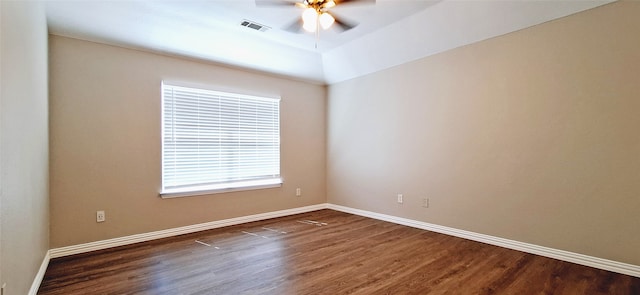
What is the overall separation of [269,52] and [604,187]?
400cm

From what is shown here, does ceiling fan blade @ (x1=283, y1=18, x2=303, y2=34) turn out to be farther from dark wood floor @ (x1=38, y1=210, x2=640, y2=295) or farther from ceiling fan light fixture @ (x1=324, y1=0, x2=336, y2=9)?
dark wood floor @ (x1=38, y1=210, x2=640, y2=295)

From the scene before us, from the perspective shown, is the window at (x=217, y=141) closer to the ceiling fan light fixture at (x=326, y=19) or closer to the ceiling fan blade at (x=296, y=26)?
the ceiling fan blade at (x=296, y=26)

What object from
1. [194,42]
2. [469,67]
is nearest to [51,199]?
[194,42]

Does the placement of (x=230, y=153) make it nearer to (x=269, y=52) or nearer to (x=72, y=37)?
(x=269, y=52)

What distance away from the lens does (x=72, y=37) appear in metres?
3.06

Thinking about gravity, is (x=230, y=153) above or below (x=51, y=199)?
above

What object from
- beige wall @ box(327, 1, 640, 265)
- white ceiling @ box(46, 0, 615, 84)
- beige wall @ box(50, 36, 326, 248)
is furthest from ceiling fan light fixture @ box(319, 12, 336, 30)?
beige wall @ box(50, 36, 326, 248)

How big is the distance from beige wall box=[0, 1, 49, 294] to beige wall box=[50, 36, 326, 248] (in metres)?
0.29

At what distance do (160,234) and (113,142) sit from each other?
125 cm

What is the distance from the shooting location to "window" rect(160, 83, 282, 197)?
3.77 m

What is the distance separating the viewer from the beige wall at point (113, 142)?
119 inches

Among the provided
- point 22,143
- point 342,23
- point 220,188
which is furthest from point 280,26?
point 22,143

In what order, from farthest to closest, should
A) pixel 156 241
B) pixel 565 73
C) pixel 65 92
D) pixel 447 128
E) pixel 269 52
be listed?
pixel 269 52 < pixel 447 128 < pixel 156 241 < pixel 65 92 < pixel 565 73

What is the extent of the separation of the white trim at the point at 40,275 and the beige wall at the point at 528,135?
3.91m
